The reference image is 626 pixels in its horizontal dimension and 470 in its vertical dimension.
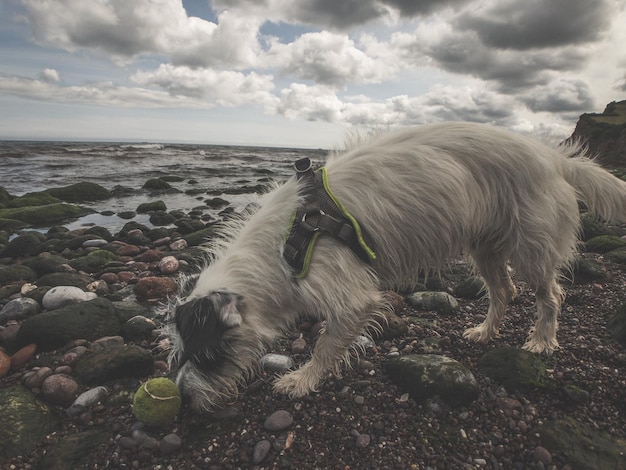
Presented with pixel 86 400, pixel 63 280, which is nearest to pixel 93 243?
pixel 63 280

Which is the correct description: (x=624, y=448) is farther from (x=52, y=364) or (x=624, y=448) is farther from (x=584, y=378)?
(x=52, y=364)

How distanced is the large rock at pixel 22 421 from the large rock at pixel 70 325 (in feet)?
2.64

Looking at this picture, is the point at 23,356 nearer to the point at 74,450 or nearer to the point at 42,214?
the point at 74,450

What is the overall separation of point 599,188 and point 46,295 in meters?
6.85

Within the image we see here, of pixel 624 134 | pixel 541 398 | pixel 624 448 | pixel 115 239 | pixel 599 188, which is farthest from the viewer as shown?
pixel 624 134

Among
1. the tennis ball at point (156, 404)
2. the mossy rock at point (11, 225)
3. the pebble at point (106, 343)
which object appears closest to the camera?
the tennis ball at point (156, 404)

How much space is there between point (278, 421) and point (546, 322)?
9.95 ft

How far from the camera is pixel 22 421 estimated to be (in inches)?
116

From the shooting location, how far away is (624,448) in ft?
8.65

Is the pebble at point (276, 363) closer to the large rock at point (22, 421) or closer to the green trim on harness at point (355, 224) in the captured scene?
the green trim on harness at point (355, 224)

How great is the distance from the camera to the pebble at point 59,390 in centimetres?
333

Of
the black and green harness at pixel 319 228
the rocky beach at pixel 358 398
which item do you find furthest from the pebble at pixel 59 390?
the black and green harness at pixel 319 228

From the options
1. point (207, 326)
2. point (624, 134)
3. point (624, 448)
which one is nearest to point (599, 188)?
point (624, 448)

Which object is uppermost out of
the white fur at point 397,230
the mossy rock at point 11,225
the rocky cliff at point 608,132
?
the rocky cliff at point 608,132
